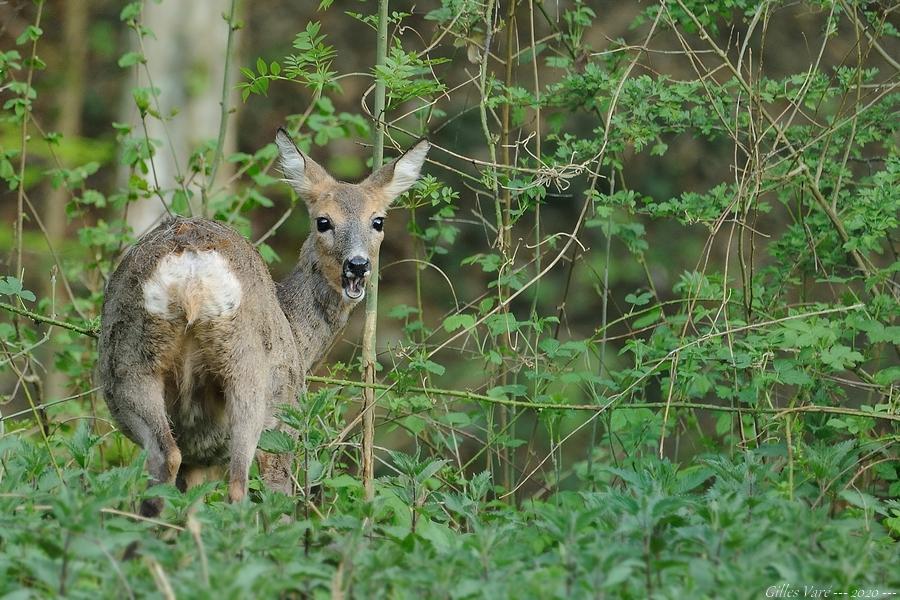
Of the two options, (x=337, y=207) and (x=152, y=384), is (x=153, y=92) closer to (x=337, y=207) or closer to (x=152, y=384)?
(x=337, y=207)

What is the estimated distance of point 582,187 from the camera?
12547 millimetres

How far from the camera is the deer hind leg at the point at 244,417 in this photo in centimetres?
532

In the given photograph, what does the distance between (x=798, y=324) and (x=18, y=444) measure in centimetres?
317

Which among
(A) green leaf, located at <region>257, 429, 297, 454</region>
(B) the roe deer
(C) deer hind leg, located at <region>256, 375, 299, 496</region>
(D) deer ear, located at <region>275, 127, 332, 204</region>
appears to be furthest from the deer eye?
(A) green leaf, located at <region>257, 429, 297, 454</region>

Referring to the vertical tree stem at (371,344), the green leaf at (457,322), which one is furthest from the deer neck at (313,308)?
the green leaf at (457,322)

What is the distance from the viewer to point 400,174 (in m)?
6.87

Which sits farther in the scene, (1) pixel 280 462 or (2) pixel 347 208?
(2) pixel 347 208

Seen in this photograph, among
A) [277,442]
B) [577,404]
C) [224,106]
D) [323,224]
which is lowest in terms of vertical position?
[577,404]

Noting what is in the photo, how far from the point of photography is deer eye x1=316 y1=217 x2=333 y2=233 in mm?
6762

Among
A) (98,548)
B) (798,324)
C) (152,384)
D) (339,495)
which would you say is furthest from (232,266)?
(798,324)

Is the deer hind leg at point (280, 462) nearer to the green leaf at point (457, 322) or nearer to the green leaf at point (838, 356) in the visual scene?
the green leaf at point (457, 322)

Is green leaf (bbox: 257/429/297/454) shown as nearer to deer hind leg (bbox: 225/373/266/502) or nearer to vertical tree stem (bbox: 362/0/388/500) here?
deer hind leg (bbox: 225/373/266/502)

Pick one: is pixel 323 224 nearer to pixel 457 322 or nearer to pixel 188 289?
pixel 457 322

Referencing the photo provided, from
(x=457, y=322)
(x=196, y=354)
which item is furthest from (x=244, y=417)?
(x=457, y=322)
